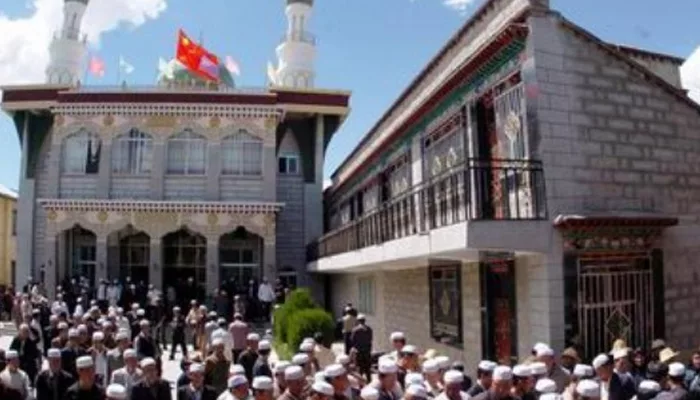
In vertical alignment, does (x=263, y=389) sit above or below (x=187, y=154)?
below

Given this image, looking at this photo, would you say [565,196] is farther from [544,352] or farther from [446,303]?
[446,303]

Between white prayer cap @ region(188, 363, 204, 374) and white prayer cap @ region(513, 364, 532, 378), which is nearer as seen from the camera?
white prayer cap @ region(513, 364, 532, 378)

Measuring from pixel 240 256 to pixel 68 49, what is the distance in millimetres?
13616

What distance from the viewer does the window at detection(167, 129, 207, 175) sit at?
103 ft

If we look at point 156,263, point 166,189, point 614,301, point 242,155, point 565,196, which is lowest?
point 614,301

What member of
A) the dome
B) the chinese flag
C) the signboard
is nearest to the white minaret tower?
the dome

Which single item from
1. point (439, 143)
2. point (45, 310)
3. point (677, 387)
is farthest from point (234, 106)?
point (677, 387)

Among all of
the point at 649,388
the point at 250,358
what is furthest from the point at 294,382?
the point at 250,358

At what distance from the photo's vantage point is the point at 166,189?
3142 cm

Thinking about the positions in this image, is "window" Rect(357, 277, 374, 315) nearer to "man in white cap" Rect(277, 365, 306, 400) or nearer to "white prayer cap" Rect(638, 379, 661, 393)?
"white prayer cap" Rect(638, 379, 661, 393)

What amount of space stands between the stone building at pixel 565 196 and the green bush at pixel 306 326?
17.9 feet

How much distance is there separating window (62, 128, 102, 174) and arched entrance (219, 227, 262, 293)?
573cm

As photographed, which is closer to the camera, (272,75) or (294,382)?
(294,382)

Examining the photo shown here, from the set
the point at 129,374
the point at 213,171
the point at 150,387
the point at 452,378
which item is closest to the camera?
the point at 452,378
